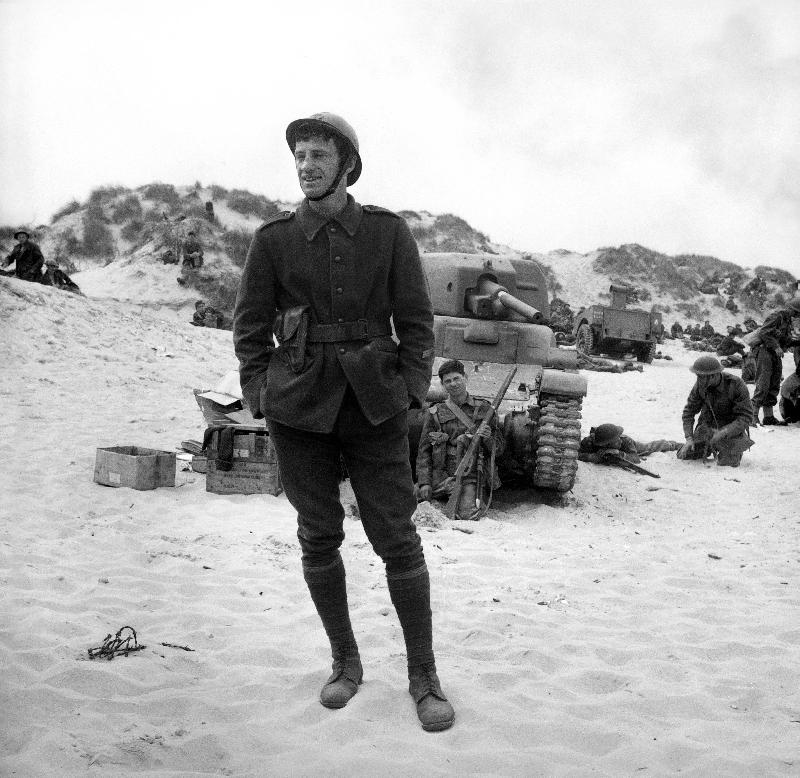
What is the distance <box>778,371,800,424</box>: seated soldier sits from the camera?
1188 cm

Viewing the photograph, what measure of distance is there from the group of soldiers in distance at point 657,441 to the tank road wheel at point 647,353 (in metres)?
6.97

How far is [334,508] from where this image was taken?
9.50ft

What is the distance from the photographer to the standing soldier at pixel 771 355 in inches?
478

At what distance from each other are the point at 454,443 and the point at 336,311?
3.77 m

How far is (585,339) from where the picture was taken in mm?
21156

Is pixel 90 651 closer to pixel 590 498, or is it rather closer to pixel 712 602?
pixel 712 602

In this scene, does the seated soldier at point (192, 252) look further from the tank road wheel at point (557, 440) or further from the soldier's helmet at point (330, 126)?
Answer: the soldier's helmet at point (330, 126)

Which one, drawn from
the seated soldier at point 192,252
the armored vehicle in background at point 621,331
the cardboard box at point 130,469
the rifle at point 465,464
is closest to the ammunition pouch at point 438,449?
the rifle at point 465,464

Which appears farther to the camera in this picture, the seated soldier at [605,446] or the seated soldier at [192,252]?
the seated soldier at [192,252]

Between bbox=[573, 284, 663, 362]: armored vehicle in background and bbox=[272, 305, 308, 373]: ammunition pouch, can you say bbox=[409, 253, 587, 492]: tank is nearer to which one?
bbox=[272, 305, 308, 373]: ammunition pouch

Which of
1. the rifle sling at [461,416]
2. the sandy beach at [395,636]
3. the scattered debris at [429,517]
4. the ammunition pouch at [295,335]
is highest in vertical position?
the ammunition pouch at [295,335]

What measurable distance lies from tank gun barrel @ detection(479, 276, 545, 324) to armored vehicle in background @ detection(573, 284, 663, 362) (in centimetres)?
1297

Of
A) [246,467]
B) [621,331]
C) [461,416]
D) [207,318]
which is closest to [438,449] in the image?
[461,416]

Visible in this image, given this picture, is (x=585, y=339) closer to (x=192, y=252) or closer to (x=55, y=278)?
(x=192, y=252)
